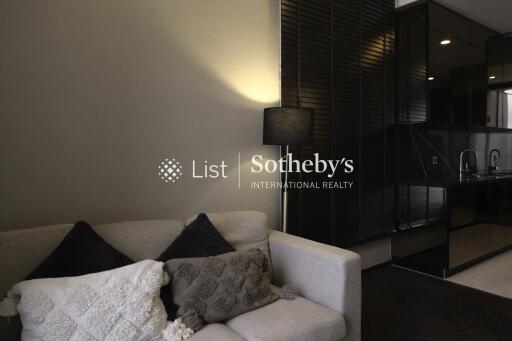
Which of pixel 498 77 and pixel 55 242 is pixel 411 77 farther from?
pixel 55 242

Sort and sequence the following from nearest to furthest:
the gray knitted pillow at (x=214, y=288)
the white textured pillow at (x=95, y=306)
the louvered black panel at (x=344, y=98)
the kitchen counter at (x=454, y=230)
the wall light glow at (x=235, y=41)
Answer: the white textured pillow at (x=95, y=306) → the gray knitted pillow at (x=214, y=288) → the wall light glow at (x=235, y=41) → the louvered black panel at (x=344, y=98) → the kitchen counter at (x=454, y=230)

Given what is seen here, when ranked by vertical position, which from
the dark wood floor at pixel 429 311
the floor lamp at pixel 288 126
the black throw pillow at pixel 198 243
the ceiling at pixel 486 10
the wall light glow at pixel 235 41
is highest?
the ceiling at pixel 486 10

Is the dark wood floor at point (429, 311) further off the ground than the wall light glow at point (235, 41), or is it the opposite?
the wall light glow at point (235, 41)

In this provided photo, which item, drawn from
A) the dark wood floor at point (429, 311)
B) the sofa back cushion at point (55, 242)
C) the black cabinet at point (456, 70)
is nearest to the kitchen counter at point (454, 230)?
the dark wood floor at point (429, 311)

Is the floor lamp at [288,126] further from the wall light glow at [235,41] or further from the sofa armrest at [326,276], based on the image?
the sofa armrest at [326,276]

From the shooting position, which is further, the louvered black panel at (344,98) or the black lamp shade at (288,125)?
the louvered black panel at (344,98)

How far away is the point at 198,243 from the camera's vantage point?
6.12 feet

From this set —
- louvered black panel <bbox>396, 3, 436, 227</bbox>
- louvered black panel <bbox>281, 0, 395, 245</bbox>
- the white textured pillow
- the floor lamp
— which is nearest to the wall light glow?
louvered black panel <bbox>281, 0, 395, 245</bbox>

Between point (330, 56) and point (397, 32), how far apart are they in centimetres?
115

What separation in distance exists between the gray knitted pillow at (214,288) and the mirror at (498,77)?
4.12 m

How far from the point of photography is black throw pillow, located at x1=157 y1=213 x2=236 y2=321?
1807mm

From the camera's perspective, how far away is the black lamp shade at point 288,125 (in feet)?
7.75

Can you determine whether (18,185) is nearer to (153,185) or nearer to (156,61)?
(153,185)

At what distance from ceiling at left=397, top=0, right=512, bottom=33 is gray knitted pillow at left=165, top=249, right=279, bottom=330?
337 centimetres
